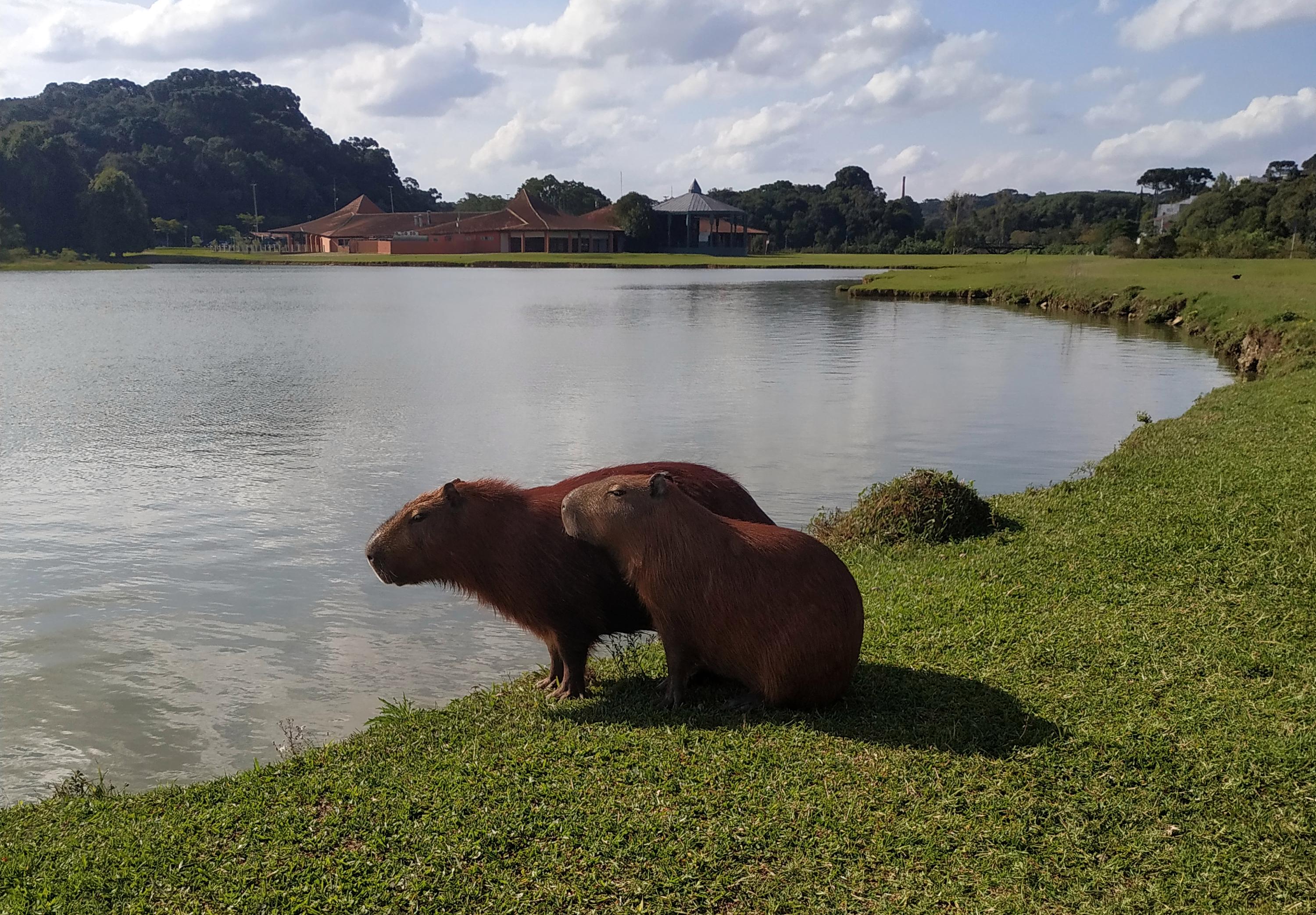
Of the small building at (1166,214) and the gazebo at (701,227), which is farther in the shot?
the gazebo at (701,227)

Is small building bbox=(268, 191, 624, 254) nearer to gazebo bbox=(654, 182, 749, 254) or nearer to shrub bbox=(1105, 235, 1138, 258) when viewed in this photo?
gazebo bbox=(654, 182, 749, 254)

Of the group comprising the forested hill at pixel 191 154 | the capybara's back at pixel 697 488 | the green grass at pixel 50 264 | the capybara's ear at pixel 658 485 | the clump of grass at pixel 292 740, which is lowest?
the clump of grass at pixel 292 740

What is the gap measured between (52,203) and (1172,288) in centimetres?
9272

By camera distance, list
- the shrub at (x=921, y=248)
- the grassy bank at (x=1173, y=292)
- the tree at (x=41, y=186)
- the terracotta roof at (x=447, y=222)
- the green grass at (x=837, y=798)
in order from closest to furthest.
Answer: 1. the green grass at (x=837, y=798)
2. the grassy bank at (x=1173, y=292)
3. the tree at (x=41, y=186)
4. the shrub at (x=921, y=248)
5. the terracotta roof at (x=447, y=222)

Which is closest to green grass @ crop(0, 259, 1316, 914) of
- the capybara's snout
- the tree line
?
the capybara's snout

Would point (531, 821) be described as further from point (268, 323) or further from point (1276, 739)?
point (268, 323)

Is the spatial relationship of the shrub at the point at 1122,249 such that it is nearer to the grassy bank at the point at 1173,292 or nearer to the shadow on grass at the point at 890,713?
the grassy bank at the point at 1173,292

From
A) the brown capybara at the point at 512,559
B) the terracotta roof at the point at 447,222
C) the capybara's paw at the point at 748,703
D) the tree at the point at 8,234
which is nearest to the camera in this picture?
the capybara's paw at the point at 748,703

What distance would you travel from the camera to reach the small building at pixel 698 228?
11350 centimetres

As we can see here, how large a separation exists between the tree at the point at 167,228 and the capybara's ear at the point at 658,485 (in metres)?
120

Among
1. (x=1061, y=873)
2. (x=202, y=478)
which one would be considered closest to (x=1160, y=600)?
(x=1061, y=873)

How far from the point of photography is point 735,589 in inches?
181

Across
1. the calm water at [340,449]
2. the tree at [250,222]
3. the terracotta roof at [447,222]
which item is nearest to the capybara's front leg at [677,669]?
the calm water at [340,449]

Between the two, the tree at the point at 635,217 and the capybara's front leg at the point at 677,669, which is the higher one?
the tree at the point at 635,217
